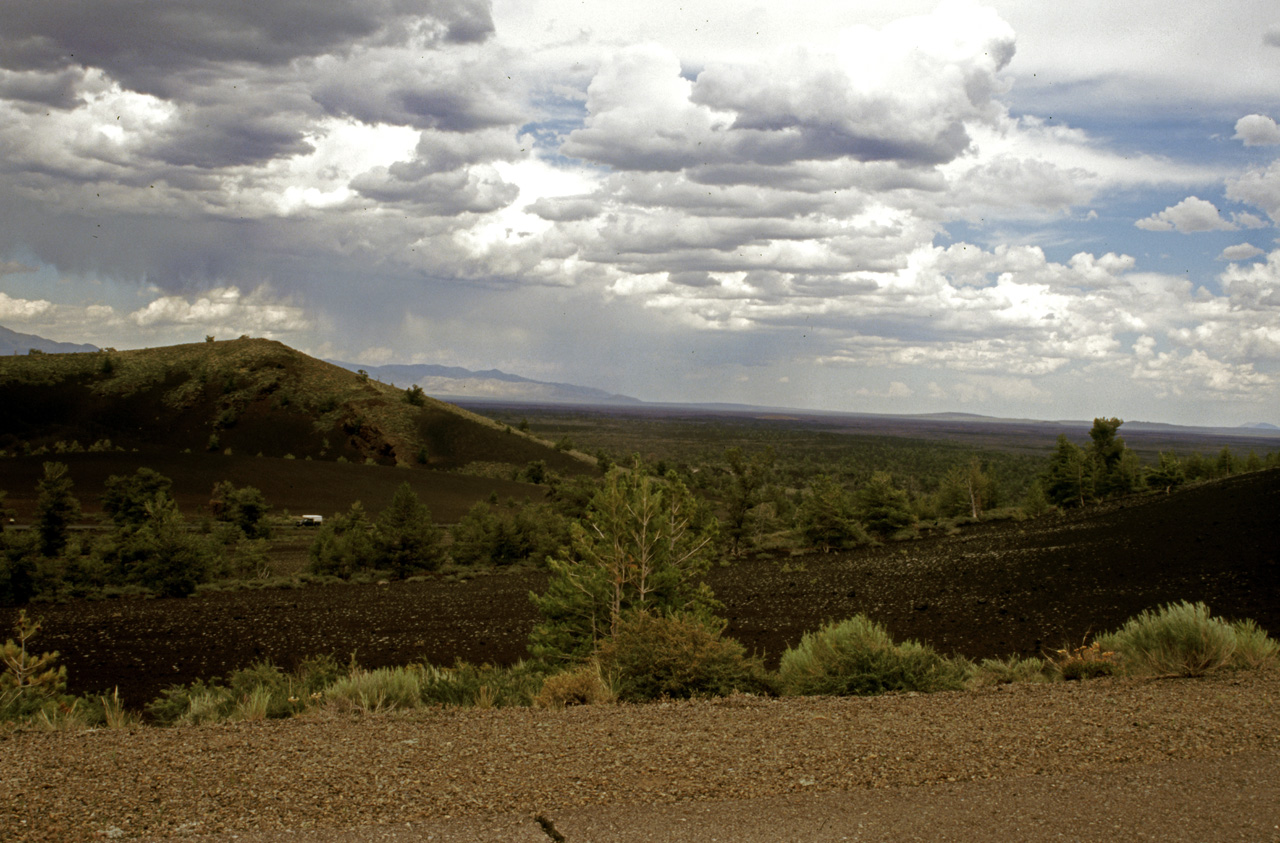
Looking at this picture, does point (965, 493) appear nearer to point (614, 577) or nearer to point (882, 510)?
point (882, 510)

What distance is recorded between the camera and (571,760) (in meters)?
5.70

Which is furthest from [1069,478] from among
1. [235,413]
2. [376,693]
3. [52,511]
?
[235,413]

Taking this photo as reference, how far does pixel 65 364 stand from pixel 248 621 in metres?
95.6

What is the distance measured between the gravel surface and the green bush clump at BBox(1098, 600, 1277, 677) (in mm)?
1130

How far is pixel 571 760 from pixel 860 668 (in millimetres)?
4588

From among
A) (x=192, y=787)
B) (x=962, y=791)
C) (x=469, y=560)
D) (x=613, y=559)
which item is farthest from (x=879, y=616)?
(x=469, y=560)

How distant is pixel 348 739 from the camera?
20.7 ft

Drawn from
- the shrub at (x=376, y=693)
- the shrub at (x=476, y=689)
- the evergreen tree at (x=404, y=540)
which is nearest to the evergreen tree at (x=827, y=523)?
the evergreen tree at (x=404, y=540)

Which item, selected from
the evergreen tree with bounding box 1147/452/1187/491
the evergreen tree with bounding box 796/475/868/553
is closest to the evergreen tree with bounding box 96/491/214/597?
the evergreen tree with bounding box 796/475/868/553

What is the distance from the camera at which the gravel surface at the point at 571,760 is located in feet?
15.6

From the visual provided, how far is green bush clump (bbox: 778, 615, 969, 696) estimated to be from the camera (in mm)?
8742

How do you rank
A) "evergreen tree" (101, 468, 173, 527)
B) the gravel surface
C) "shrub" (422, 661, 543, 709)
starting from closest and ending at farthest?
the gravel surface
"shrub" (422, 661, 543, 709)
"evergreen tree" (101, 468, 173, 527)

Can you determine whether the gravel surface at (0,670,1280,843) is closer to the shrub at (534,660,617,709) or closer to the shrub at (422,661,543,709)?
the shrub at (534,660,617,709)

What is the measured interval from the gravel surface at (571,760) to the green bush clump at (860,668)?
134 cm
